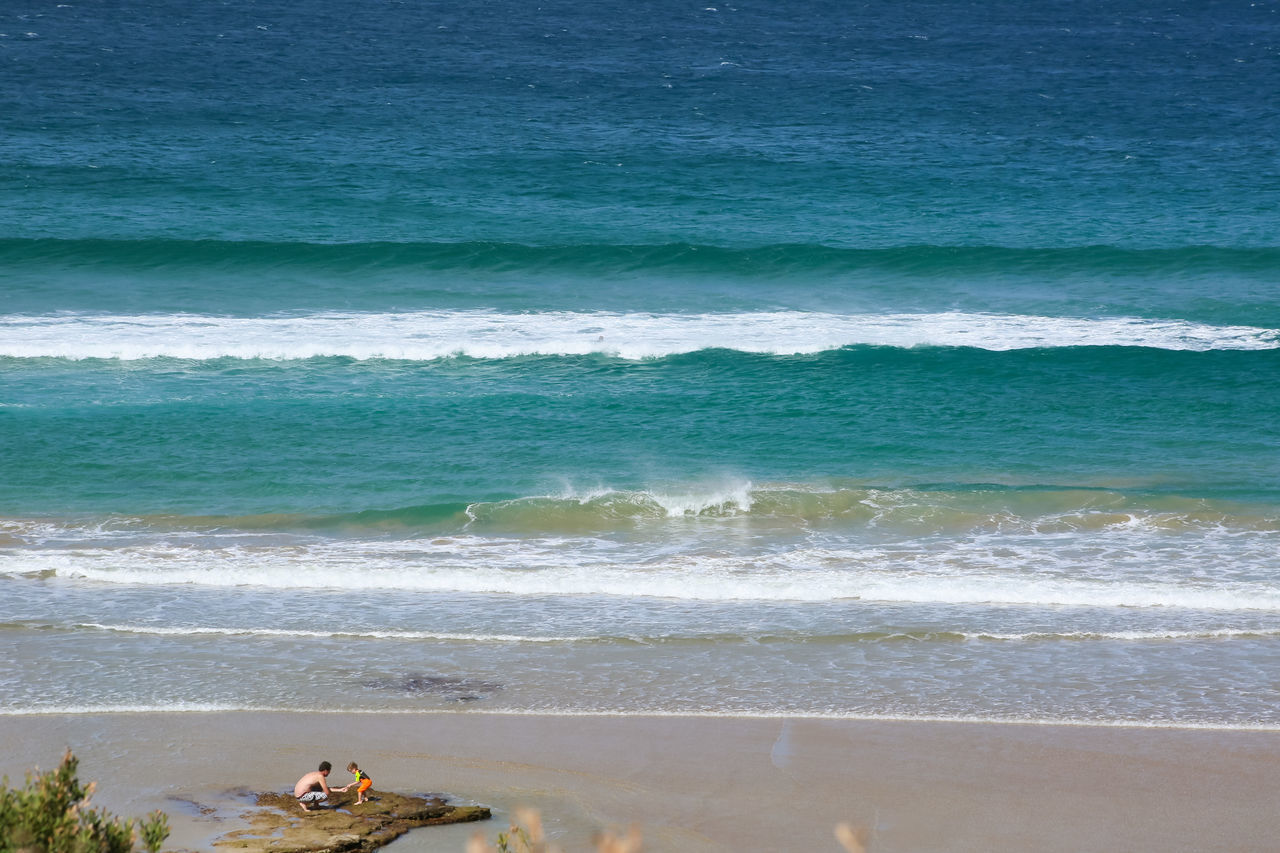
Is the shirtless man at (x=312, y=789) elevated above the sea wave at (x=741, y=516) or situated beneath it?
situated beneath

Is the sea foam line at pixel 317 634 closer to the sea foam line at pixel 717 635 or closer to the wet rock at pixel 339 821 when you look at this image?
the sea foam line at pixel 717 635

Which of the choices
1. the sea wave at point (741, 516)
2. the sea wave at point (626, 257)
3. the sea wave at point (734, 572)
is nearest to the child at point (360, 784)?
the sea wave at point (734, 572)

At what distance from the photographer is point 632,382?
64.3 ft

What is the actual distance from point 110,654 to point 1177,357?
1730 centimetres

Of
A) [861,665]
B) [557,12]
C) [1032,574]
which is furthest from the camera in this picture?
[557,12]

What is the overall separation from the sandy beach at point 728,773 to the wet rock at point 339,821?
0.13m

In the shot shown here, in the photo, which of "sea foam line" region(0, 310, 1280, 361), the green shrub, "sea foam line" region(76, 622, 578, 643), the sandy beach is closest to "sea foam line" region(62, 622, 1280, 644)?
"sea foam line" region(76, 622, 578, 643)

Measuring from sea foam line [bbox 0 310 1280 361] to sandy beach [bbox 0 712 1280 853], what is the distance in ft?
41.1

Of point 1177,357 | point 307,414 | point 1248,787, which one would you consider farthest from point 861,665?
point 1177,357

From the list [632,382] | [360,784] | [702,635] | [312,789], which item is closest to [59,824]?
[312,789]

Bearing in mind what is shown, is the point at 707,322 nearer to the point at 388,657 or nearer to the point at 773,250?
the point at 773,250

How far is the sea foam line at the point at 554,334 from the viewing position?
20672 mm

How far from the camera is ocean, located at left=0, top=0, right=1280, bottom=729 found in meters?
10.0

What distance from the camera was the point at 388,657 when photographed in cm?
981
